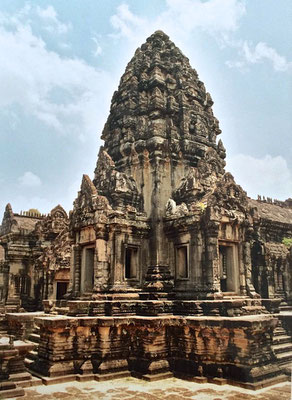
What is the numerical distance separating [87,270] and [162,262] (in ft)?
10.2

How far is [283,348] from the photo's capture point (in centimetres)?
1383

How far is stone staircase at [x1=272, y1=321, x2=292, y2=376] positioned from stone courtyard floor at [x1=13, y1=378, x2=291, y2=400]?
133 centimetres

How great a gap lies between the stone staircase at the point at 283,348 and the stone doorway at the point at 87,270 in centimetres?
718

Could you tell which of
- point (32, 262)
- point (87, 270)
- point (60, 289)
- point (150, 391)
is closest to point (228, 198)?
point (87, 270)

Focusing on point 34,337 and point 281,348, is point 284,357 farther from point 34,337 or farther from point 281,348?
point 34,337

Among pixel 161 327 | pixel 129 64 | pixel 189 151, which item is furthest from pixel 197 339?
pixel 129 64

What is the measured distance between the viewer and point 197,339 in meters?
11.9

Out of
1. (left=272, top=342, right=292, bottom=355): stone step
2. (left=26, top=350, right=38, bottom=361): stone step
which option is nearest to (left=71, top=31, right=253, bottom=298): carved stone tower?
(left=272, top=342, right=292, bottom=355): stone step

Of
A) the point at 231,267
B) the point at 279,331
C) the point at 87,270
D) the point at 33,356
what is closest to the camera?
the point at 33,356

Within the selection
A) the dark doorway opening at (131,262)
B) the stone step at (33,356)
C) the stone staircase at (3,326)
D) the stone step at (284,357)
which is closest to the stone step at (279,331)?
the stone step at (284,357)

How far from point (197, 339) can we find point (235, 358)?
1.25m

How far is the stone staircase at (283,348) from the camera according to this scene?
40.9ft

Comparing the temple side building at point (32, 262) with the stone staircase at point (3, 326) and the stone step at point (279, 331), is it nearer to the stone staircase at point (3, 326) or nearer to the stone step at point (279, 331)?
the stone staircase at point (3, 326)

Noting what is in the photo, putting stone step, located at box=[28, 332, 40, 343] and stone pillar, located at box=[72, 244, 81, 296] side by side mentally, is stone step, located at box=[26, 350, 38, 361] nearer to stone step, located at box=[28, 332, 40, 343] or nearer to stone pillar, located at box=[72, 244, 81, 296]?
stone step, located at box=[28, 332, 40, 343]
